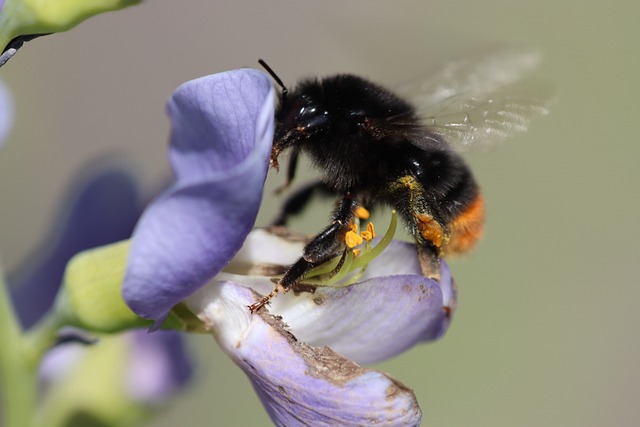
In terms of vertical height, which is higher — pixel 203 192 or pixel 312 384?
pixel 203 192

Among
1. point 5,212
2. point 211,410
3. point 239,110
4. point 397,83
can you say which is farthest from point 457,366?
point 239,110

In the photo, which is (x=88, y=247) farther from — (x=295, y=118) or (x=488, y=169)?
(x=488, y=169)

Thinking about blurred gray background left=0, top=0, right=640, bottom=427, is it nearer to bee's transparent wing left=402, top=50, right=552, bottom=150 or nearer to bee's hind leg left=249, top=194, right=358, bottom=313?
bee's transparent wing left=402, top=50, right=552, bottom=150

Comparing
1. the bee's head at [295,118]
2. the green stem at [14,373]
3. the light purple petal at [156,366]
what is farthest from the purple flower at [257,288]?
the light purple petal at [156,366]

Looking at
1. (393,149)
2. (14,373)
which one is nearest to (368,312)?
(393,149)

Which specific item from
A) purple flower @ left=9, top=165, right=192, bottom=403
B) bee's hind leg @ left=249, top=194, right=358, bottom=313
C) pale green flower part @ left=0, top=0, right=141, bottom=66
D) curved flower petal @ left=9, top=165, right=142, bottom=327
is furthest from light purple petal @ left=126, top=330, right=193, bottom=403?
pale green flower part @ left=0, top=0, right=141, bottom=66

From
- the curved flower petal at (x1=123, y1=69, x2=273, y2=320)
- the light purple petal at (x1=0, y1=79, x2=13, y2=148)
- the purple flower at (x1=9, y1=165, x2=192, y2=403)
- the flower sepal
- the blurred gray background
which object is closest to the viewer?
the curved flower petal at (x1=123, y1=69, x2=273, y2=320)
